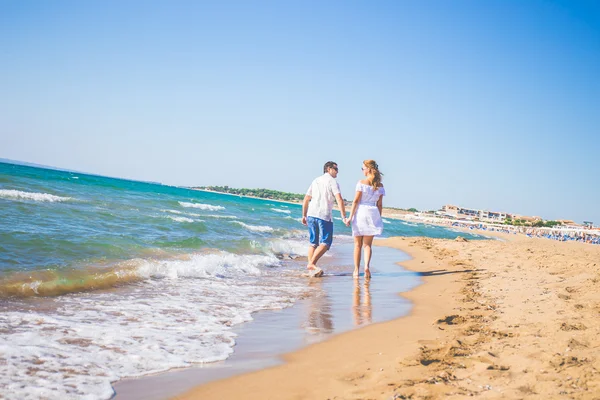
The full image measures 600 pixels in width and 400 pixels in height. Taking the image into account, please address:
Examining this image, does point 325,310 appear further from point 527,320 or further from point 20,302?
point 20,302

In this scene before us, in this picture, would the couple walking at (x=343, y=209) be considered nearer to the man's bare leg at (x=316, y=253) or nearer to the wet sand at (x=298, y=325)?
the man's bare leg at (x=316, y=253)

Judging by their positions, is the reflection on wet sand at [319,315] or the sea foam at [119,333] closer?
the sea foam at [119,333]

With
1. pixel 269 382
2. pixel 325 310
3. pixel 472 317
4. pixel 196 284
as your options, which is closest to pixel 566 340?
pixel 472 317

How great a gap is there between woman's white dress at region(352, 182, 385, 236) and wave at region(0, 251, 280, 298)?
2.10 metres

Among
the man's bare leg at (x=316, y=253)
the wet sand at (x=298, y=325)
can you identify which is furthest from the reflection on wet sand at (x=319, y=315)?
the man's bare leg at (x=316, y=253)

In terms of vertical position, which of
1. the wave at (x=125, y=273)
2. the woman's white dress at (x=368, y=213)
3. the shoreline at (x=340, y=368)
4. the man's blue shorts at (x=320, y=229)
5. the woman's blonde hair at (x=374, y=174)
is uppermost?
the woman's blonde hair at (x=374, y=174)

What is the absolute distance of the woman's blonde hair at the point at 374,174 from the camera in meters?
7.15

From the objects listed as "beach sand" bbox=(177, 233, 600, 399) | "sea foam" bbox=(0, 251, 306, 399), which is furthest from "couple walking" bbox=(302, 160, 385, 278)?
"beach sand" bbox=(177, 233, 600, 399)

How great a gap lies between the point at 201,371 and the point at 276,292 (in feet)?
10.2

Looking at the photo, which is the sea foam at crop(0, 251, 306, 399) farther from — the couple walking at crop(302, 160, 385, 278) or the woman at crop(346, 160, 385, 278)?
the woman at crop(346, 160, 385, 278)

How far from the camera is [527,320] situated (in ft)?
12.3

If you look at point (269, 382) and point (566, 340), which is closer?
point (269, 382)

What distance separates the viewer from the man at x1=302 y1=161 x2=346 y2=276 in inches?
292

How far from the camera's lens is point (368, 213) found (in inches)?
285
